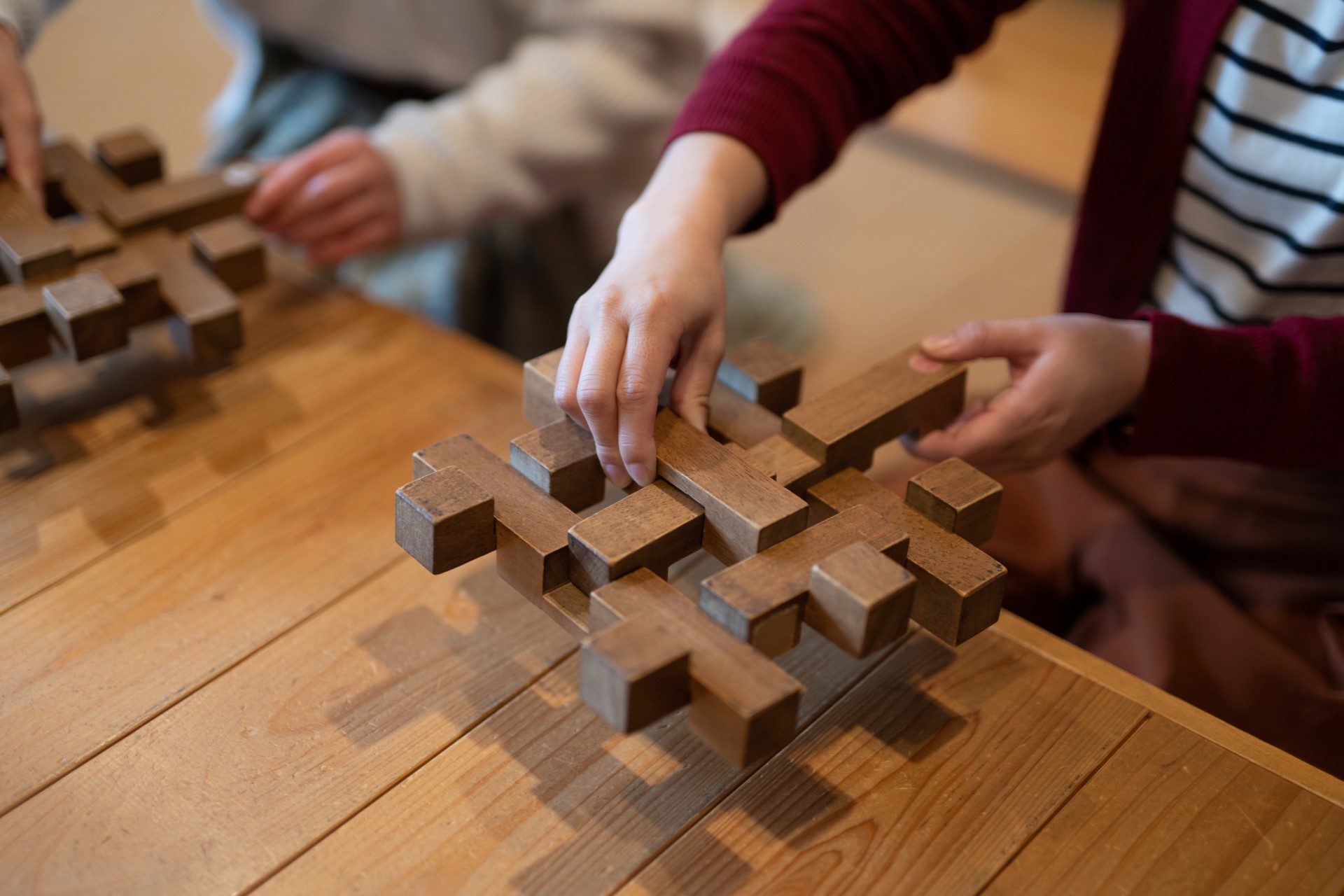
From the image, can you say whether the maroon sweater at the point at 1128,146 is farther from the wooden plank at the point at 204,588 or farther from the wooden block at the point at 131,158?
the wooden block at the point at 131,158

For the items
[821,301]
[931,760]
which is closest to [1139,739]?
[931,760]

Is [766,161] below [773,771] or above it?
above

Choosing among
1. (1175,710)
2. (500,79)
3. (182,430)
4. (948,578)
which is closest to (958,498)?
(948,578)

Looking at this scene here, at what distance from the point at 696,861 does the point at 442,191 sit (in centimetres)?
78

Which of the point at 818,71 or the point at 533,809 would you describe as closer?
the point at 533,809

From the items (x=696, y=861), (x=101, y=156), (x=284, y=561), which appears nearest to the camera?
(x=696, y=861)

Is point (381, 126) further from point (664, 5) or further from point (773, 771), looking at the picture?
point (773, 771)

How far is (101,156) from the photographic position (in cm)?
89

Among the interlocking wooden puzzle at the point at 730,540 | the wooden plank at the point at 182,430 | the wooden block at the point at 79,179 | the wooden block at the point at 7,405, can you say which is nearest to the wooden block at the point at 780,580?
the interlocking wooden puzzle at the point at 730,540

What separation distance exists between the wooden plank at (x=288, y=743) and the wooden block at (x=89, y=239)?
1.05 ft

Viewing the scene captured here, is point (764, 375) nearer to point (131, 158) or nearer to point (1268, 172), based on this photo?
point (1268, 172)

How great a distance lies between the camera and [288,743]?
0.58 meters

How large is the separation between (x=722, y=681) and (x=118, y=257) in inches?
21.0

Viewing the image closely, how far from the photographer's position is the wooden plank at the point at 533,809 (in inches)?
20.8
